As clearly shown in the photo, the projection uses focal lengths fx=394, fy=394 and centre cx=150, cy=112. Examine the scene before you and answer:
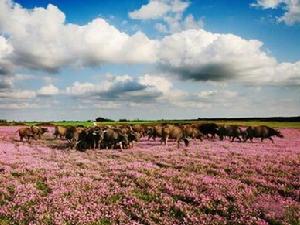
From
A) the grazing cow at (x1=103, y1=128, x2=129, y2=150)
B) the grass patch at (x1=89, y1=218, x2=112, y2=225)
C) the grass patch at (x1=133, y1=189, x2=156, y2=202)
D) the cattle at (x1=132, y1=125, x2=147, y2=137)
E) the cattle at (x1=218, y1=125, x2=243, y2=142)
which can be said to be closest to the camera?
the grass patch at (x1=89, y1=218, x2=112, y2=225)

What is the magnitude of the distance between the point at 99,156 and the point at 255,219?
17.7 metres

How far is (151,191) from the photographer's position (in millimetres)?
16062

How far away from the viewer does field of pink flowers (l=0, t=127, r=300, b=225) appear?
41.7 feet

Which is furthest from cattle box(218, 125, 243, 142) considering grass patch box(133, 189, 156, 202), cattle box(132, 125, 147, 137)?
grass patch box(133, 189, 156, 202)

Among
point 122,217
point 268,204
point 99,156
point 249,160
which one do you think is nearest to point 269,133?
point 249,160

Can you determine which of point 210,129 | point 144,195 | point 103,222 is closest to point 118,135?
point 210,129

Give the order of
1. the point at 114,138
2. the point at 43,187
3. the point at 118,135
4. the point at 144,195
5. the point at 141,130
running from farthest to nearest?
the point at 141,130 < the point at 118,135 < the point at 114,138 < the point at 43,187 < the point at 144,195

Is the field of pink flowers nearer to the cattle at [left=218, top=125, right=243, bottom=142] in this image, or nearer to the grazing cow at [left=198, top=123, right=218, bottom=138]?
the cattle at [left=218, top=125, right=243, bottom=142]

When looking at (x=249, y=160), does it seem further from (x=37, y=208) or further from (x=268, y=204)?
(x=37, y=208)

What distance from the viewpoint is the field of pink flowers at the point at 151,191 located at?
1270 centimetres

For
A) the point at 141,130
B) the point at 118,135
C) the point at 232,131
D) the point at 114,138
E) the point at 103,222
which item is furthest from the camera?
the point at 141,130

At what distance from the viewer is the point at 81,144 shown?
1378 inches

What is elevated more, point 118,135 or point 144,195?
point 118,135

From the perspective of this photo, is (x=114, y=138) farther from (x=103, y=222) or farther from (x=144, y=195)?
(x=103, y=222)
